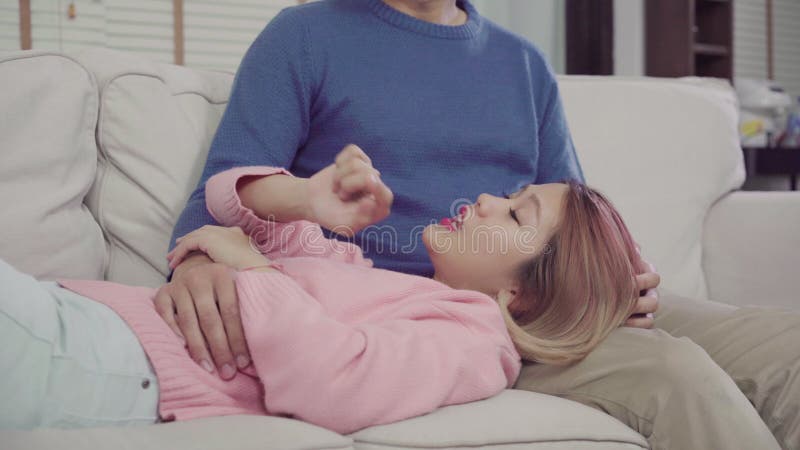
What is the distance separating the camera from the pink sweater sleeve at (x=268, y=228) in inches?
43.0

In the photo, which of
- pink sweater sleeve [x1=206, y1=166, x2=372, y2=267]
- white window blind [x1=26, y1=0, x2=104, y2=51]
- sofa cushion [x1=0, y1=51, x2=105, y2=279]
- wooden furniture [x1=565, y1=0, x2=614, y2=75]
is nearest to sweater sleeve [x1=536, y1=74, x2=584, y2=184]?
pink sweater sleeve [x1=206, y1=166, x2=372, y2=267]

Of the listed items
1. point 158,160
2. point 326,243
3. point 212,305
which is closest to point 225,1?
point 158,160

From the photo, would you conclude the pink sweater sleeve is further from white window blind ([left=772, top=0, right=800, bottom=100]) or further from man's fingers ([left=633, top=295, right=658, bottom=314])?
white window blind ([left=772, top=0, right=800, bottom=100])

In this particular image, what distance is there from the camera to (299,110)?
Answer: 4.36ft

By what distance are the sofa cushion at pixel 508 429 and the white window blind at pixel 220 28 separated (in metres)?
2.55

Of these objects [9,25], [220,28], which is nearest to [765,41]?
[220,28]

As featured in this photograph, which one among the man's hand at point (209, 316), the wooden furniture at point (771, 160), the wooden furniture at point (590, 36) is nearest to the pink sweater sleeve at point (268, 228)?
the man's hand at point (209, 316)

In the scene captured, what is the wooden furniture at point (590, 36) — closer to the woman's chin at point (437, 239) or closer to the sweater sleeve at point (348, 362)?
the woman's chin at point (437, 239)

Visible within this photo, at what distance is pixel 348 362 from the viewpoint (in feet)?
2.99

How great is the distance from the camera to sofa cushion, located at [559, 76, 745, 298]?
5.81 ft

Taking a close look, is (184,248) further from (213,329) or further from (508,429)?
(508,429)

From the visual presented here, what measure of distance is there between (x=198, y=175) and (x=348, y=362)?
626 mm

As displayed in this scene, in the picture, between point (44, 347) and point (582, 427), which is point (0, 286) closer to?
point (44, 347)

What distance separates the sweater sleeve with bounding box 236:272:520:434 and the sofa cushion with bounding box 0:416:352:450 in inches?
1.5
